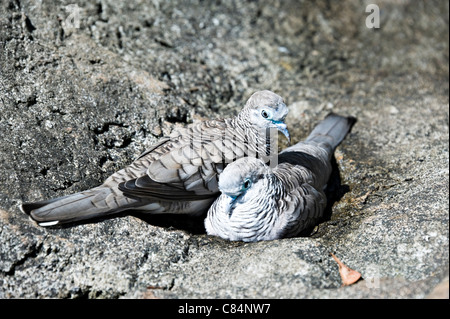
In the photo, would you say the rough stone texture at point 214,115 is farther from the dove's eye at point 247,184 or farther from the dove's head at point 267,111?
the dove's head at point 267,111

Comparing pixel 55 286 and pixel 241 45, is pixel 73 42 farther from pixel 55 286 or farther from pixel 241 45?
pixel 55 286

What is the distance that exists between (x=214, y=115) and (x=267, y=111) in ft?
3.61

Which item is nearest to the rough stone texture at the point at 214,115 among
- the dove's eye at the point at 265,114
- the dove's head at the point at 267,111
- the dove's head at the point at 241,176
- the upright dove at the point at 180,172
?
the upright dove at the point at 180,172

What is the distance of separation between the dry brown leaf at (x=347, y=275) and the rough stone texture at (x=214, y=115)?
52mm

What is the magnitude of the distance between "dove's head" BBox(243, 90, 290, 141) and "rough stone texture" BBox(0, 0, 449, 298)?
0.89m

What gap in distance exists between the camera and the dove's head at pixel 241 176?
13.2ft

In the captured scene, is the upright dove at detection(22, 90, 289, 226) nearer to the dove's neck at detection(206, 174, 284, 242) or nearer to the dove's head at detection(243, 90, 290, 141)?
the dove's head at detection(243, 90, 290, 141)

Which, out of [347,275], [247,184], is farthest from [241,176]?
[347,275]

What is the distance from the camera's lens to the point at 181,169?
4.36 m

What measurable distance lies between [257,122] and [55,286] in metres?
2.07

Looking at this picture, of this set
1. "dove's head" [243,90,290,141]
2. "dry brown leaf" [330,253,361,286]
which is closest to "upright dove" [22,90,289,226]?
"dove's head" [243,90,290,141]

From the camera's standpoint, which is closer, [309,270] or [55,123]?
[309,270]

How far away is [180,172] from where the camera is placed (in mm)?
4340

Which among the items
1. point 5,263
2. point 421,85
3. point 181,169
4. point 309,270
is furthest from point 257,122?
point 421,85
